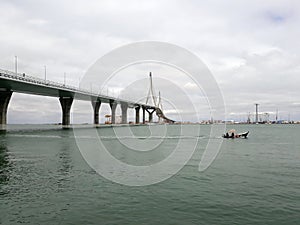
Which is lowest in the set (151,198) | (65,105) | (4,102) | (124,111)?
(151,198)

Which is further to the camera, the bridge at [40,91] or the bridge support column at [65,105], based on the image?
the bridge support column at [65,105]

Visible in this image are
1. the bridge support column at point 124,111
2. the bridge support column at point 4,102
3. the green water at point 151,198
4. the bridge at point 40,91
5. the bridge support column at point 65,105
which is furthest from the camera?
the bridge support column at point 124,111

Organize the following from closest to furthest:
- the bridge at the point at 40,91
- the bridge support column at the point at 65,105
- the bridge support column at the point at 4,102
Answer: the bridge at the point at 40,91 → the bridge support column at the point at 4,102 → the bridge support column at the point at 65,105

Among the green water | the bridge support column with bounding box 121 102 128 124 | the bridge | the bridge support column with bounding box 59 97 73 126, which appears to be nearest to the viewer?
the green water

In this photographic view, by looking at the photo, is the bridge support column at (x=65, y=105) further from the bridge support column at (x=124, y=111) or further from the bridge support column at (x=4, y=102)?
the bridge support column at (x=124, y=111)

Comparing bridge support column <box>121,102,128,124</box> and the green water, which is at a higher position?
bridge support column <box>121,102,128,124</box>

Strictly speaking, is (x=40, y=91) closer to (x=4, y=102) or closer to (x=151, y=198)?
(x=4, y=102)

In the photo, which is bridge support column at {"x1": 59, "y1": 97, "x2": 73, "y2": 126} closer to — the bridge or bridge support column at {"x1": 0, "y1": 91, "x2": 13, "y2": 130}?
the bridge

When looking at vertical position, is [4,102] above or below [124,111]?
above

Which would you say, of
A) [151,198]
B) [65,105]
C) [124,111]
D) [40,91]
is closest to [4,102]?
[40,91]

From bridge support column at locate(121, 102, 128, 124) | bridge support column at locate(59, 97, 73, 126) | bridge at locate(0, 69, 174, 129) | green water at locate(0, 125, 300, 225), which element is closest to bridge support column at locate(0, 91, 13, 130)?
bridge at locate(0, 69, 174, 129)

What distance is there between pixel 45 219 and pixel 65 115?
393 feet

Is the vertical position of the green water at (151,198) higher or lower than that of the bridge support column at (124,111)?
lower

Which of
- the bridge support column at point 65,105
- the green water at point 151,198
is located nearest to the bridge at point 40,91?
the bridge support column at point 65,105
